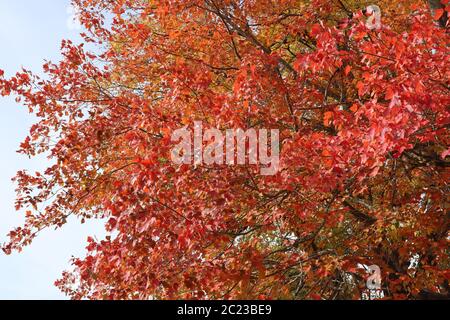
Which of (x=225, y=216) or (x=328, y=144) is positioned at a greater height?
(x=328, y=144)

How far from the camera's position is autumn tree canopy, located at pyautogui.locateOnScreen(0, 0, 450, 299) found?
5.97 metres

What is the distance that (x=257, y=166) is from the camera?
7293 millimetres

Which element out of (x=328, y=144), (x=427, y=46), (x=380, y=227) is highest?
(x=427, y=46)

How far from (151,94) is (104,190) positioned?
3.88 metres

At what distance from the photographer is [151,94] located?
14.1 metres

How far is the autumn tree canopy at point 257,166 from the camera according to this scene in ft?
19.6

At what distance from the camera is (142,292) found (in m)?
5.60
